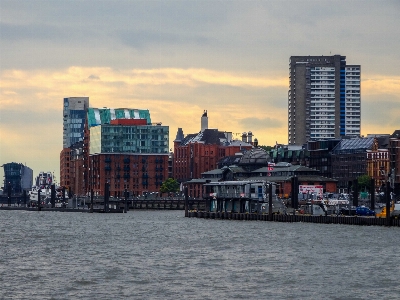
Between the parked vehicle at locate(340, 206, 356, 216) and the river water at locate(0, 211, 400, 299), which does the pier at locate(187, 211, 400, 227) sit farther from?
the river water at locate(0, 211, 400, 299)

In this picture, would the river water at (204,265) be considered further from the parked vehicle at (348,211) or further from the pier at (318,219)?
the parked vehicle at (348,211)

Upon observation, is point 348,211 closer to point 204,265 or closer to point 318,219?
point 318,219

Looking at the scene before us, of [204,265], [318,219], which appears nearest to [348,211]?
[318,219]

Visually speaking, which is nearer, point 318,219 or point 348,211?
point 318,219

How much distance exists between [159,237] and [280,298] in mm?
62854

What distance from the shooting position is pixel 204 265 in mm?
96000

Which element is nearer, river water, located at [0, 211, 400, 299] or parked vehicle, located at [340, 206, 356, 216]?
river water, located at [0, 211, 400, 299]

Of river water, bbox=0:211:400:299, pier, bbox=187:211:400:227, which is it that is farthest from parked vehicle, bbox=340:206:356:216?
river water, bbox=0:211:400:299

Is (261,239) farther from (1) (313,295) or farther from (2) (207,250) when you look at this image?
(1) (313,295)

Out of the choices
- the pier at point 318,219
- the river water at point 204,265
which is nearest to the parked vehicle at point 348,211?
the pier at point 318,219

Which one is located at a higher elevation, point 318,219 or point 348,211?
point 348,211

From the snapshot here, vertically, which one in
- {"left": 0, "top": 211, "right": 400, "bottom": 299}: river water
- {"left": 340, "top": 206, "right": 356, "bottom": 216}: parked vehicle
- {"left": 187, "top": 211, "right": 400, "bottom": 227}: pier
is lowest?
{"left": 0, "top": 211, "right": 400, "bottom": 299}: river water

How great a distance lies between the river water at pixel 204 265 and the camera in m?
79.2

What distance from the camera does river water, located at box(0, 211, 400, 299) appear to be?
79.2m
